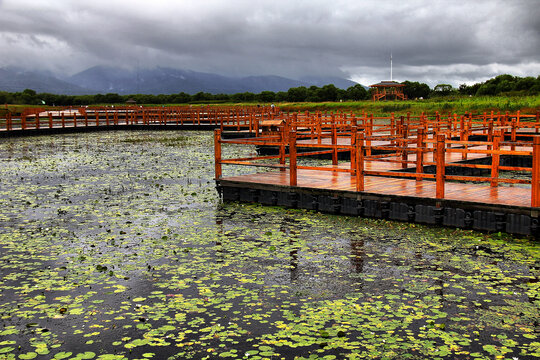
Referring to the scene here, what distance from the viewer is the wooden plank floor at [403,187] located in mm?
11406

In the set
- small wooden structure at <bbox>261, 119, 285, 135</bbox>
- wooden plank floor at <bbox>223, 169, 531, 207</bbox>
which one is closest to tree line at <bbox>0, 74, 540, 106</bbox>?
small wooden structure at <bbox>261, 119, 285, 135</bbox>

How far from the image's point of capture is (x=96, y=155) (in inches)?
1069

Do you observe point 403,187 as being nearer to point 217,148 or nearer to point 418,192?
point 418,192

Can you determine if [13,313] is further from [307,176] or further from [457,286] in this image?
[307,176]

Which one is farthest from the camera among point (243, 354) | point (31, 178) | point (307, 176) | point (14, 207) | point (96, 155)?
point (96, 155)

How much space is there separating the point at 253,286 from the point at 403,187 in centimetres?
638

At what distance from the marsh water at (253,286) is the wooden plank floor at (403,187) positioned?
874 millimetres

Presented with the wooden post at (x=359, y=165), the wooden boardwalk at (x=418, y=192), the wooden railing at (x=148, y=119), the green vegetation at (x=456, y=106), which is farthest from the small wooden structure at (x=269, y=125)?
the green vegetation at (x=456, y=106)

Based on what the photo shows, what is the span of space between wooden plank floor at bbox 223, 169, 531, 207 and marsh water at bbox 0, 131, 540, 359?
0.87 m

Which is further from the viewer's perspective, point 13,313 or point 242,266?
point 242,266

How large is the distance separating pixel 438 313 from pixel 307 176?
8.84 metres

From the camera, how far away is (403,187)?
1312cm

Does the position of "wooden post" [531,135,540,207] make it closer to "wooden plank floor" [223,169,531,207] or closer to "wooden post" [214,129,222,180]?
"wooden plank floor" [223,169,531,207]

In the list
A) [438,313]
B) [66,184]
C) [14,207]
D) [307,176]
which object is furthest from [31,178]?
[438,313]
